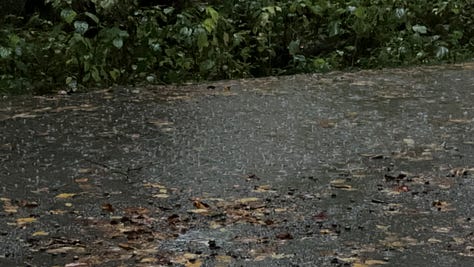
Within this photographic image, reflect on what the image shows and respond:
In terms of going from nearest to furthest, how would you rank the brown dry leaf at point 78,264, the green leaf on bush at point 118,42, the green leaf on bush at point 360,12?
the brown dry leaf at point 78,264, the green leaf on bush at point 118,42, the green leaf on bush at point 360,12

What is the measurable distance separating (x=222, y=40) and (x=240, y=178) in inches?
150

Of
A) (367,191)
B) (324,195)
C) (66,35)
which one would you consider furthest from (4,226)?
(66,35)

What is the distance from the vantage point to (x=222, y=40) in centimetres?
754

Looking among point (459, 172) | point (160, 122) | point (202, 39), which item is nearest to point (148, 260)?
point (459, 172)

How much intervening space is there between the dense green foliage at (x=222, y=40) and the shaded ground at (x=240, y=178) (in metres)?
0.78

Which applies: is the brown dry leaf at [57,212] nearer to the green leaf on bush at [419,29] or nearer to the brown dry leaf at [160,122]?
the brown dry leaf at [160,122]

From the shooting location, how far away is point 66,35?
734 cm

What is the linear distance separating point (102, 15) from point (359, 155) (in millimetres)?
3890

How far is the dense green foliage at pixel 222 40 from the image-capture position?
686 centimetres

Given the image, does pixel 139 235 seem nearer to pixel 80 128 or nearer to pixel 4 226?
pixel 4 226

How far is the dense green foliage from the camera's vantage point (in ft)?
22.5

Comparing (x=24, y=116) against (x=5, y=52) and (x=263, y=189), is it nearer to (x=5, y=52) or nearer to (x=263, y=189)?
(x=5, y=52)

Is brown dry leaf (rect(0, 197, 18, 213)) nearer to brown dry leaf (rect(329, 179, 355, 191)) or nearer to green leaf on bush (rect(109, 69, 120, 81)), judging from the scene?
brown dry leaf (rect(329, 179, 355, 191))

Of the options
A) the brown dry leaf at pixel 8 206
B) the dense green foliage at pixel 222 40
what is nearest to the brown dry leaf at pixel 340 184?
the brown dry leaf at pixel 8 206
